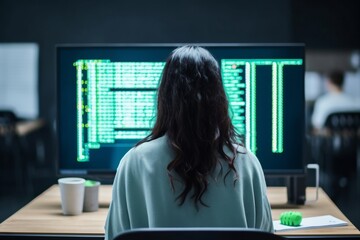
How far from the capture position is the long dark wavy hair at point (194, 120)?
4.89 feet

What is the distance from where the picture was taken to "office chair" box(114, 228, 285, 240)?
3.85ft

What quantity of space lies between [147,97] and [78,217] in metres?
0.43

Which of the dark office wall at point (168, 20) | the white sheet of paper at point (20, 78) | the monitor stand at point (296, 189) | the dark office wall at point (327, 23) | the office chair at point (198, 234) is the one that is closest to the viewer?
the office chair at point (198, 234)

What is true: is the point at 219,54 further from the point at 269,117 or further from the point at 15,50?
the point at 15,50

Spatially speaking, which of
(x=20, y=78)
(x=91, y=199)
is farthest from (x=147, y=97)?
(x=20, y=78)

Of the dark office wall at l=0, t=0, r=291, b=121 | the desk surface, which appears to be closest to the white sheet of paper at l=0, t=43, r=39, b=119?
the dark office wall at l=0, t=0, r=291, b=121

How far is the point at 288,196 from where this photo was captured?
7.23 feet

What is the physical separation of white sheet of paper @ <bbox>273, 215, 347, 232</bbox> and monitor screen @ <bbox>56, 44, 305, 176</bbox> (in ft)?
0.81

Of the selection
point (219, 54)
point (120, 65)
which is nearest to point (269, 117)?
point (219, 54)

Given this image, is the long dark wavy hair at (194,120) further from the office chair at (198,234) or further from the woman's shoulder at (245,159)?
the office chair at (198,234)

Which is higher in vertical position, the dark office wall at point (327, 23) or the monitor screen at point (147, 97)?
the dark office wall at point (327, 23)

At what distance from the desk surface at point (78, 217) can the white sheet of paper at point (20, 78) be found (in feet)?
12.2

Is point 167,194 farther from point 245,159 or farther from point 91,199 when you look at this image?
point 91,199

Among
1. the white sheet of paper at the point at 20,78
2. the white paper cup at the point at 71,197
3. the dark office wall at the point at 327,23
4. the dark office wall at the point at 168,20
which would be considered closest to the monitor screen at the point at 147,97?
the white paper cup at the point at 71,197
